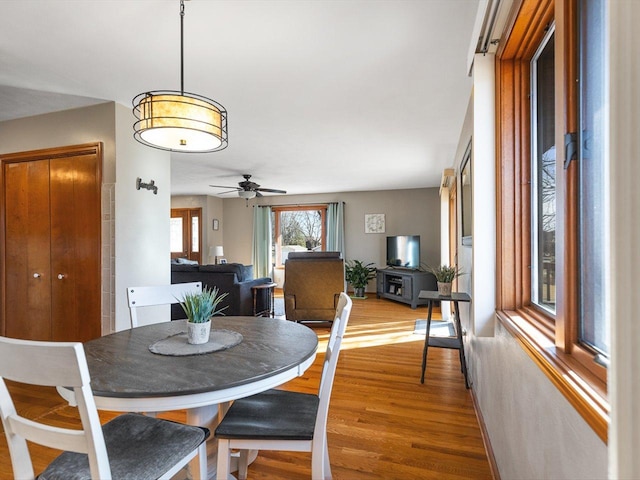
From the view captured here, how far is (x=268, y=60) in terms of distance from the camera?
88.5 inches

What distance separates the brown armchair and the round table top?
2.98 m

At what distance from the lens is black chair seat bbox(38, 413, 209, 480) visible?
1.07 meters

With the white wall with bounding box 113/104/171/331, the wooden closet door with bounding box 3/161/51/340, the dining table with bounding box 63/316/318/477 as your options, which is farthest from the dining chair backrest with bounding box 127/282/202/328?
the wooden closet door with bounding box 3/161/51/340

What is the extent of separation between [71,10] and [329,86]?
1.59 m

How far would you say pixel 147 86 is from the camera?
2.61 metres

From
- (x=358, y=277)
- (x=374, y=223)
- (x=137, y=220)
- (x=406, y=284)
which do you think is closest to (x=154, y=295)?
(x=137, y=220)

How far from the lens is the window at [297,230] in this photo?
8266 mm

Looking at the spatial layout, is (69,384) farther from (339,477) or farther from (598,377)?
(339,477)

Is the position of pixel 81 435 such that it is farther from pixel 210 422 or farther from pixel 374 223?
pixel 374 223

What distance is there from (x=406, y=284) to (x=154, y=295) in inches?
190

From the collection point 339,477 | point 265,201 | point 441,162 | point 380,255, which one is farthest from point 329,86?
point 265,201

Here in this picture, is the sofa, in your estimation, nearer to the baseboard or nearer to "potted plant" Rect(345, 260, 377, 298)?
"potted plant" Rect(345, 260, 377, 298)

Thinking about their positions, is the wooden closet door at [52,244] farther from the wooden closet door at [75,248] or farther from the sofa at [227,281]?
the sofa at [227,281]

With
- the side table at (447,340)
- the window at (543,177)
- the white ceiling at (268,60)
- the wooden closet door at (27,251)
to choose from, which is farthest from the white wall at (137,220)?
the window at (543,177)
